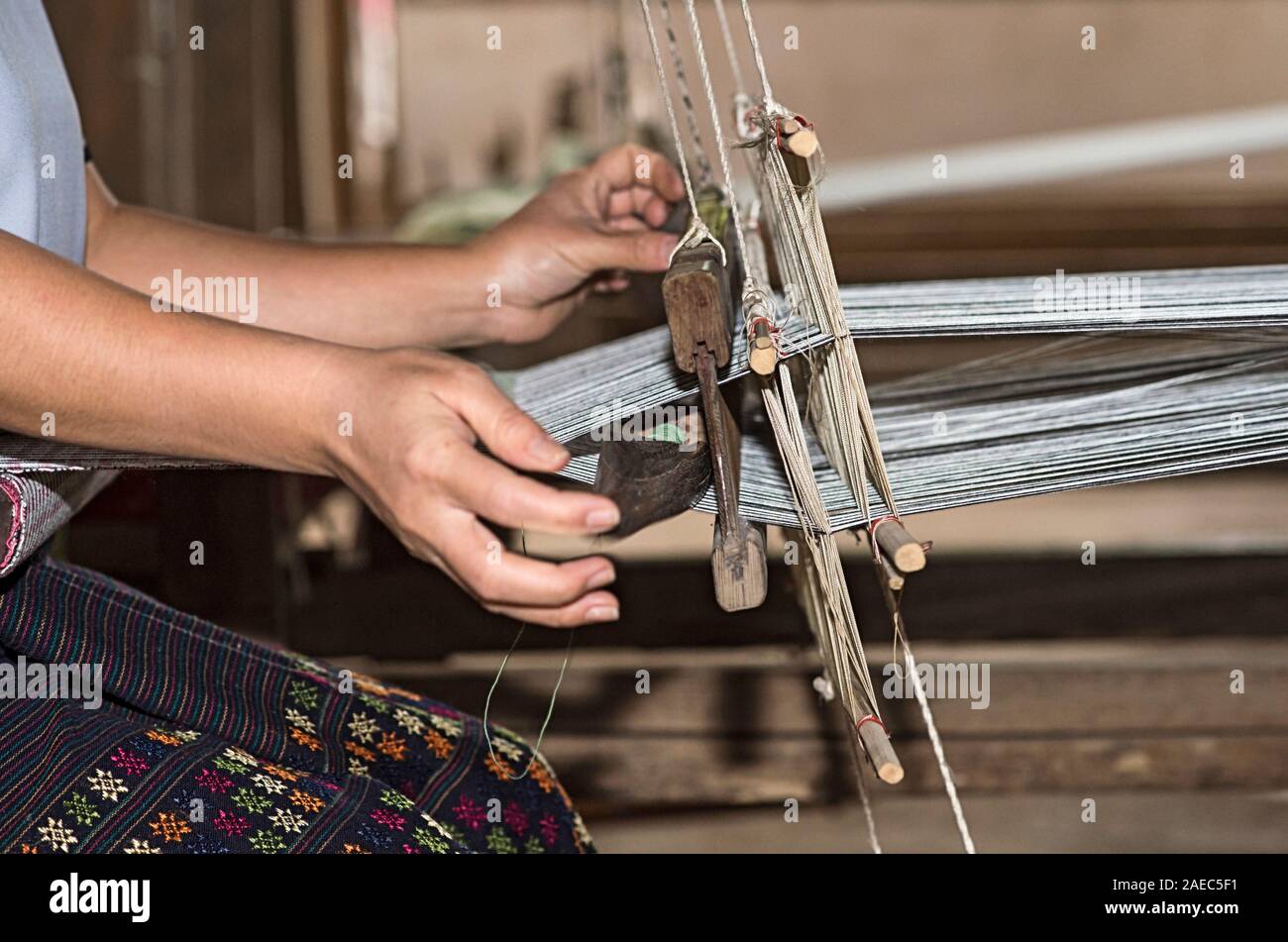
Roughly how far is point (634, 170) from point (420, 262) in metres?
0.20

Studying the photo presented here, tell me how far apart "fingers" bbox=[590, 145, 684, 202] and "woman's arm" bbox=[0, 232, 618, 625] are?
497 millimetres

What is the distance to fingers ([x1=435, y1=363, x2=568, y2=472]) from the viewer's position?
24.8 inches

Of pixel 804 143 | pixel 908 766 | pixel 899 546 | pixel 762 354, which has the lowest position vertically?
pixel 908 766

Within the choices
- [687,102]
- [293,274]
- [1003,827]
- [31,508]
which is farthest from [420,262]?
[1003,827]

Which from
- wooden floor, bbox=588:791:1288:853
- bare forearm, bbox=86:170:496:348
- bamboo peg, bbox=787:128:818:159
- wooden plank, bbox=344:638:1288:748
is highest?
bare forearm, bbox=86:170:496:348

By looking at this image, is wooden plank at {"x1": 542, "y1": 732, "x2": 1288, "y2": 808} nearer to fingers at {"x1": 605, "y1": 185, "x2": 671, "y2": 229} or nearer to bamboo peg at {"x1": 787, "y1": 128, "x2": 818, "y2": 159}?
fingers at {"x1": 605, "y1": 185, "x2": 671, "y2": 229}

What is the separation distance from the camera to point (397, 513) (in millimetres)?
644

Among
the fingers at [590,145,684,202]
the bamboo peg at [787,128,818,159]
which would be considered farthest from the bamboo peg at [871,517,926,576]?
the fingers at [590,145,684,202]

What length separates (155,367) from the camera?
0.68 m

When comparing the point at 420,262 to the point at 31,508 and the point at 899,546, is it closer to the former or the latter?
the point at 31,508

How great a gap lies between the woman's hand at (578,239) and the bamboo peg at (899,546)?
423mm

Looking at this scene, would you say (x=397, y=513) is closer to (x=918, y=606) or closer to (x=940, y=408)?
(x=940, y=408)

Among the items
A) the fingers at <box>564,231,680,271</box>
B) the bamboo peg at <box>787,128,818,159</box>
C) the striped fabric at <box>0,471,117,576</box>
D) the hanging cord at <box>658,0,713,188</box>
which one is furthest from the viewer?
the fingers at <box>564,231,680,271</box>

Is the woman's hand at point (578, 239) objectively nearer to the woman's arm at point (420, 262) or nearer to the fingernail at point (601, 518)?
the woman's arm at point (420, 262)
